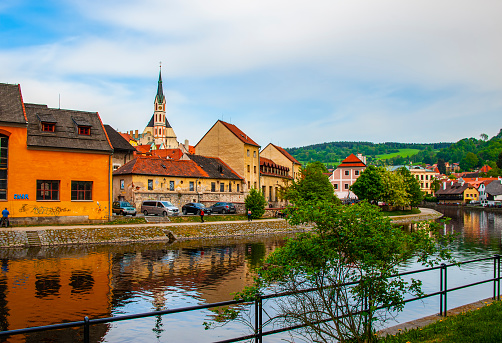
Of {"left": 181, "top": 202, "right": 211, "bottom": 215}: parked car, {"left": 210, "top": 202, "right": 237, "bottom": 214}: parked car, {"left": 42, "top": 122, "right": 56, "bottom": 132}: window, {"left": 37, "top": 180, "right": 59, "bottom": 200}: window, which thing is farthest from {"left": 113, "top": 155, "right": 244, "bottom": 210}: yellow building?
{"left": 37, "top": 180, "right": 59, "bottom": 200}: window

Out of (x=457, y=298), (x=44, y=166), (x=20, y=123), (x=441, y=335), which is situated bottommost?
(x=457, y=298)

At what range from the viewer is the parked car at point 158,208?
1975 inches

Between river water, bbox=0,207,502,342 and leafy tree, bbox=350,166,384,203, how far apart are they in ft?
149

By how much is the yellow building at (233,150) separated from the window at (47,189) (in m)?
36.5

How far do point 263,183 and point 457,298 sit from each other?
63.2 m

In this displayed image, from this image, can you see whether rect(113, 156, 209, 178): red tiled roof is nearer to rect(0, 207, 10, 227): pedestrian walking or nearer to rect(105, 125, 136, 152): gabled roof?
rect(105, 125, 136, 152): gabled roof

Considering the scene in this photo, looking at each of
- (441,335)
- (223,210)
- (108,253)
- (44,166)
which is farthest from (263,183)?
(441,335)

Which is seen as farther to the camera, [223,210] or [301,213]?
[223,210]

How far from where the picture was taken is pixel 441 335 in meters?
8.73

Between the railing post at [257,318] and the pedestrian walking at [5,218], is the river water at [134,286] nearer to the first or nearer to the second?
the railing post at [257,318]

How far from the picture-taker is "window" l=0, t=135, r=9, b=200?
123 feet

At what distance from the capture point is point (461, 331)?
880 cm

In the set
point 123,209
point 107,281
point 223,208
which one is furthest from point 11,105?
point 223,208

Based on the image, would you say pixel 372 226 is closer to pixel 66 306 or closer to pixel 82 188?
pixel 66 306
